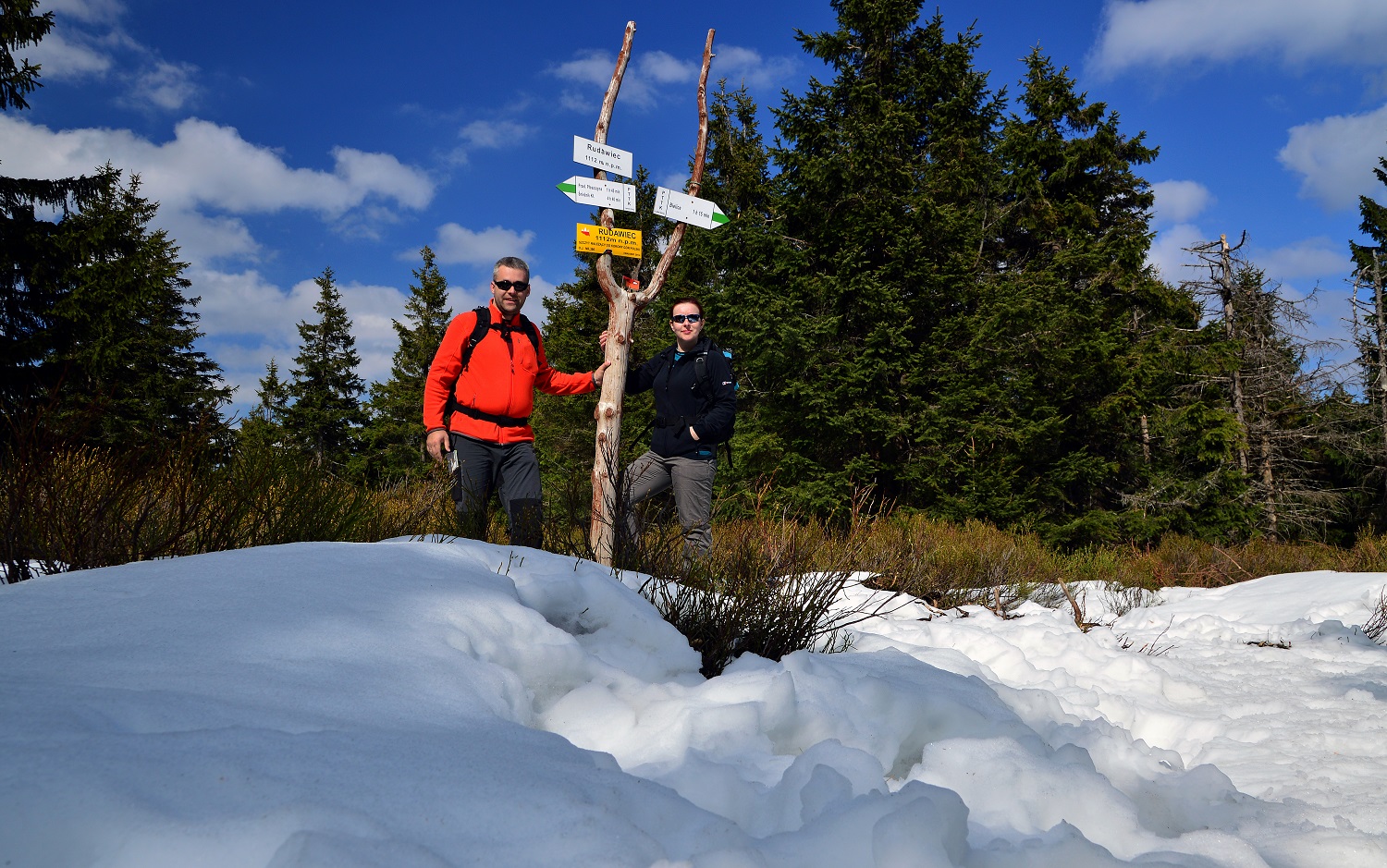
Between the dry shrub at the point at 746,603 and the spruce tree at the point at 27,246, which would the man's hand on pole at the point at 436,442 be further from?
the spruce tree at the point at 27,246

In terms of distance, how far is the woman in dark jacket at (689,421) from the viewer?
4.73m

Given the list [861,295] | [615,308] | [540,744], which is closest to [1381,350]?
[861,295]

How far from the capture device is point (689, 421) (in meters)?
4.82

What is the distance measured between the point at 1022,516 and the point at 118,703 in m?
11.9

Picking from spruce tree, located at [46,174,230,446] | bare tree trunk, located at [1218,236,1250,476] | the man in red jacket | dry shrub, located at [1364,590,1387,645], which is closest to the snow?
the man in red jacket

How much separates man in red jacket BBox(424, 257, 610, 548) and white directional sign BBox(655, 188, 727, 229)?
3.46 ft

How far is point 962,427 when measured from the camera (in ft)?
36.7

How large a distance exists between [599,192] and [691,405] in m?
1.53

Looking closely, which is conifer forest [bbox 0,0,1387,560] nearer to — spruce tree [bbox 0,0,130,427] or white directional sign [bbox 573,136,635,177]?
spruce tree [bbox 0,0,130,427]

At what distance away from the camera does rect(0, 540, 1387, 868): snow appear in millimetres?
990

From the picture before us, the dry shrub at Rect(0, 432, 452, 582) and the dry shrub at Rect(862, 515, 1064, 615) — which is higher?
the dry shrub at Rect(0, 432, 452, 582)

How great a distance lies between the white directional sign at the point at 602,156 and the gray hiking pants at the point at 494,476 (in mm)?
1846

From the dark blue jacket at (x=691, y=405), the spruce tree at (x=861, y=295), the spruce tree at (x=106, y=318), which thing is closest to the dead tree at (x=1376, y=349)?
the spruce tree at (x=861, y=295)

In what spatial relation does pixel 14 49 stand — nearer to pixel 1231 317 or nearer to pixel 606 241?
pixel 606 241
